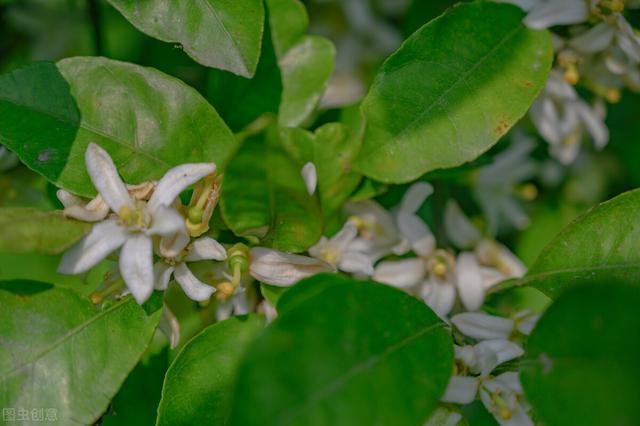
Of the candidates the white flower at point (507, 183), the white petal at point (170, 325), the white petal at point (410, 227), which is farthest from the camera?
the white flower at point (507, 183)

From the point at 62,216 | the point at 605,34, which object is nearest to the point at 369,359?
the point at 62,216

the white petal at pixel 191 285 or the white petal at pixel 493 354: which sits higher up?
the white petal at pixel 191 285

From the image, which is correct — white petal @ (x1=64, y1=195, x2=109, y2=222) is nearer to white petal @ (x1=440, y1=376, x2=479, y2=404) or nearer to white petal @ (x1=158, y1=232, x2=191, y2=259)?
white petal @ (x1=158, y1=232, x2=191, y2=259)

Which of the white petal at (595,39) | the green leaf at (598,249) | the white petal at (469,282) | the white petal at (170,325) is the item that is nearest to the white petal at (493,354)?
the green leaf at (598,249)

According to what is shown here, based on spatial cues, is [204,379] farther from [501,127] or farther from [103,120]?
[501,127]

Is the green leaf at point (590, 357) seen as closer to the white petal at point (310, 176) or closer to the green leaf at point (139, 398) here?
the white petal at point (310, 176)

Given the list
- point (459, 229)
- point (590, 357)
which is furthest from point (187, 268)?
point (459, 229)

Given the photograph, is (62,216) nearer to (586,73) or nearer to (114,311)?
(114,311)
